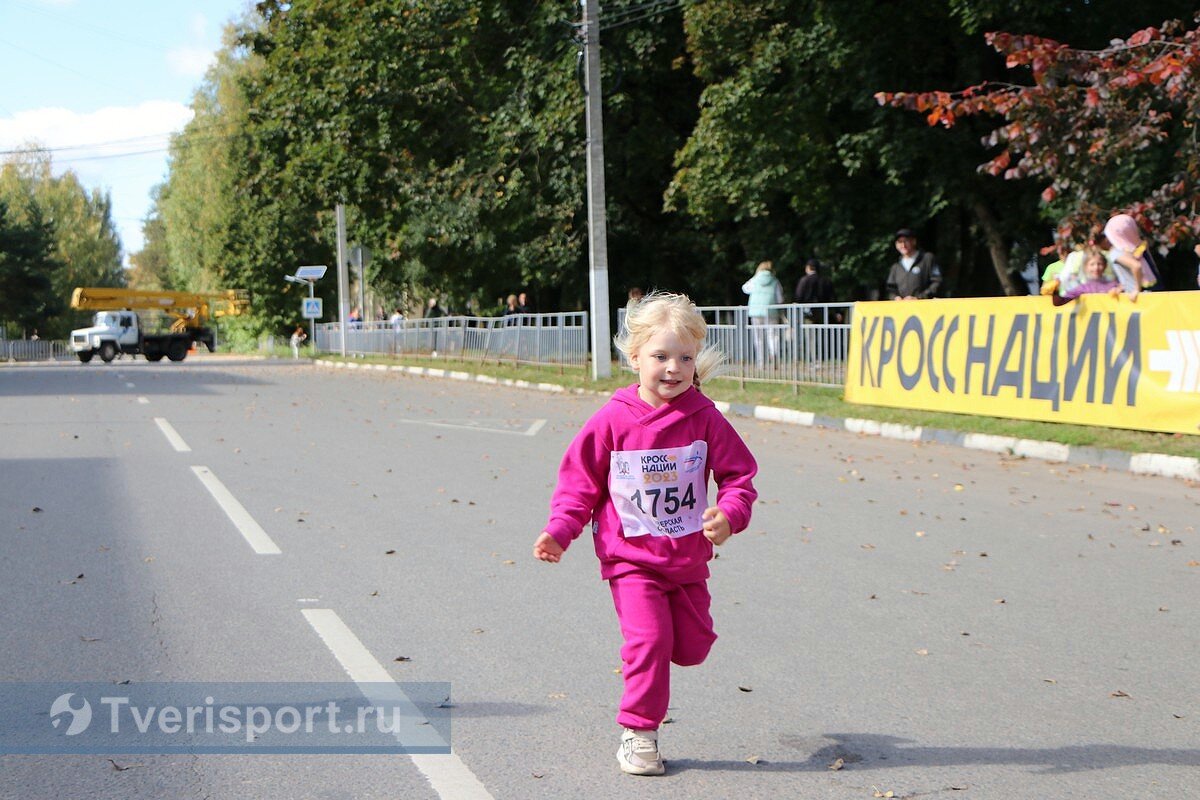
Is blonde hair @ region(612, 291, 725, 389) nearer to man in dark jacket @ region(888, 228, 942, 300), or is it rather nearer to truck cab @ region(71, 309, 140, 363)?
man in dark jacket @ region(888, 228, 942, 300)

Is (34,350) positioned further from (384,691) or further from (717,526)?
(717,526)

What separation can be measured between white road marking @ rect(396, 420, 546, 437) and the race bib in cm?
1200

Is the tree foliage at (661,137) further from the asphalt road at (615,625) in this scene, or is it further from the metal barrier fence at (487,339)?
the asphalt road at (615,625)

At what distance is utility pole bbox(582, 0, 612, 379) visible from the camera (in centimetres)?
2533

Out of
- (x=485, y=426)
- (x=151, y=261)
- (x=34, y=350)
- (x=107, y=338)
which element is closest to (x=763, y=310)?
(x=485, y=426)

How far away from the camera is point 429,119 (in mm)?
34812

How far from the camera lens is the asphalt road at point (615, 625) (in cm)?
444

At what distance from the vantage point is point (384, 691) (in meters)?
5.34

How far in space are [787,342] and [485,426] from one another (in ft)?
16.0

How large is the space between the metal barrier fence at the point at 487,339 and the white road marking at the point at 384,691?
21.6m

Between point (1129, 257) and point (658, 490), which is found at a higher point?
point (1129, 257)

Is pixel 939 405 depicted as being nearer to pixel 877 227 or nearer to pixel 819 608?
pixel 819 608

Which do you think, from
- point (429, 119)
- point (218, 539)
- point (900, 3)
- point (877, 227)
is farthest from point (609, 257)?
point (218, 539)

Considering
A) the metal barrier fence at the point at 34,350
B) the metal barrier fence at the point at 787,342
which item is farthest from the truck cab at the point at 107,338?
the metal barrier fence at the point at 787,342
